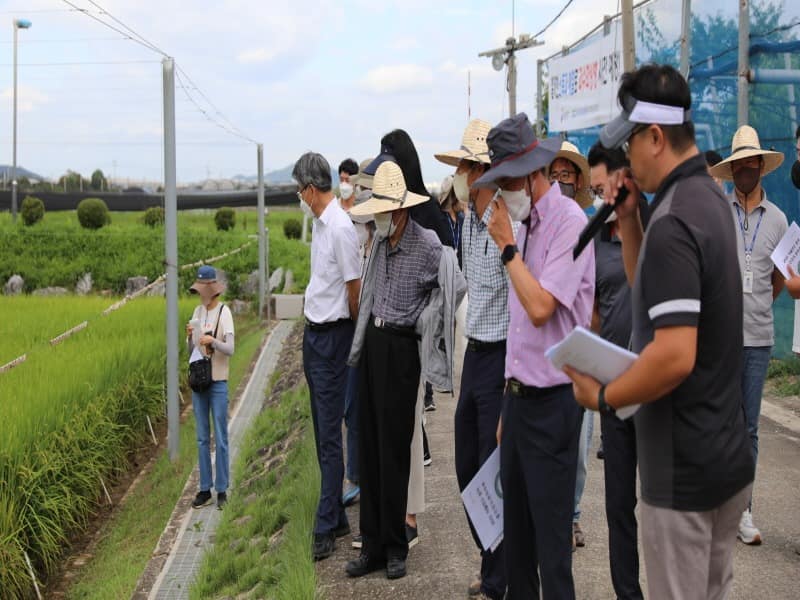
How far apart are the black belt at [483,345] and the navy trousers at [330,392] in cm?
130

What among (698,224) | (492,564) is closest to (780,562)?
(492,564)

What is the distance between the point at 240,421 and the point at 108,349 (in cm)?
225

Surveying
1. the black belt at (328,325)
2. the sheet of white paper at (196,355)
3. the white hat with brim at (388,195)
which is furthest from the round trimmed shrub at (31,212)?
the white hat with brim at (388,195)

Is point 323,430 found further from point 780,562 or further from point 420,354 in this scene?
point 780,562

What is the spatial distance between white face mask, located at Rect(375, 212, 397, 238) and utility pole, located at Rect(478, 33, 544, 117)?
20.6 metres

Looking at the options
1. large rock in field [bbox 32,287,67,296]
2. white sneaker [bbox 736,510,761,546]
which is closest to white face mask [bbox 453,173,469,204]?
white sneaker [bbox 736,510,761,546]

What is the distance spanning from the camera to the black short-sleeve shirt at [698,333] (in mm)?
2268

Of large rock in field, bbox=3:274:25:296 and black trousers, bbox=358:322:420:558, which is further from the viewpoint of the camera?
large rock in field, bbox=3:274:25:296

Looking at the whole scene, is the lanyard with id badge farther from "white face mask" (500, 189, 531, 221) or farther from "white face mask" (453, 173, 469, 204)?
"white face mask" (500, 189, 531, 221)

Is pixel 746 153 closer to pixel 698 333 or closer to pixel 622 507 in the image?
pixel 622 507

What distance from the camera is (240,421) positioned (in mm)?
11328

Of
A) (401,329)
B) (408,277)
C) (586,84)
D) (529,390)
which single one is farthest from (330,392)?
(586,84)

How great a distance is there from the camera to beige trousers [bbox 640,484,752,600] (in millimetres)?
2414

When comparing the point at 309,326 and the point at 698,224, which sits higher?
the point at 698,224
